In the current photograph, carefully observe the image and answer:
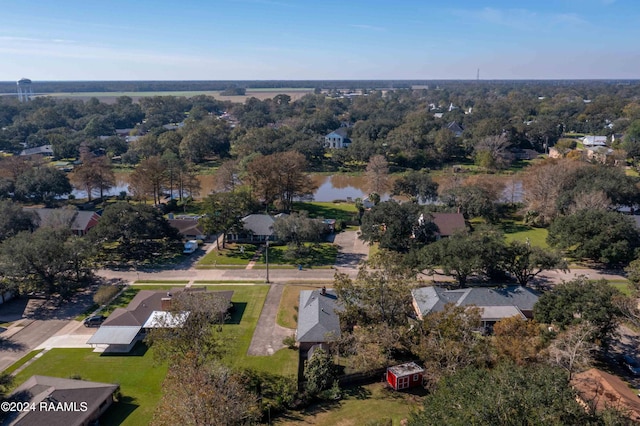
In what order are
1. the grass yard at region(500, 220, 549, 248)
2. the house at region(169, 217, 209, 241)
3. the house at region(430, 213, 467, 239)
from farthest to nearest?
the house at region(169, 217, 209, 241)
the grass yard at region(500, 220, 549, 248)
the house at region(430, 213, 467, 239)

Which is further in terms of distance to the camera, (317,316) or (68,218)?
(68,218)

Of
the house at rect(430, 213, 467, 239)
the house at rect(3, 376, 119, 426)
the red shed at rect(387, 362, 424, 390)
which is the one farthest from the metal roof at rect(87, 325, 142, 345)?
the house at rect(430, 213, 467, 239)

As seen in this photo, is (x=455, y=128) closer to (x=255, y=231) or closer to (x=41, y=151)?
A: (x=255, y=231)

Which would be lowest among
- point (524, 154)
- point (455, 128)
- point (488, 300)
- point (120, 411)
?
point (120, 411)

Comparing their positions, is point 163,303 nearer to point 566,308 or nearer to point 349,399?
point 349,399

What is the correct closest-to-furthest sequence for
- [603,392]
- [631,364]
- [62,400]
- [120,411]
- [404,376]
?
[62,400] → [603,392] → [120,411] → [404,376] → [631,364]

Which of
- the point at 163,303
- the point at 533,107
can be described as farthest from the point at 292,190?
the point at 533,107

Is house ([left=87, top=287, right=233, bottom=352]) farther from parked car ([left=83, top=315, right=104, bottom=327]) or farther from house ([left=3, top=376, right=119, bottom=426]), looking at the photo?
house ([left=3, top=376, right=119, bottom=426])

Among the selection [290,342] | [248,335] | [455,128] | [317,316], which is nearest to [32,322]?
[248,335]
